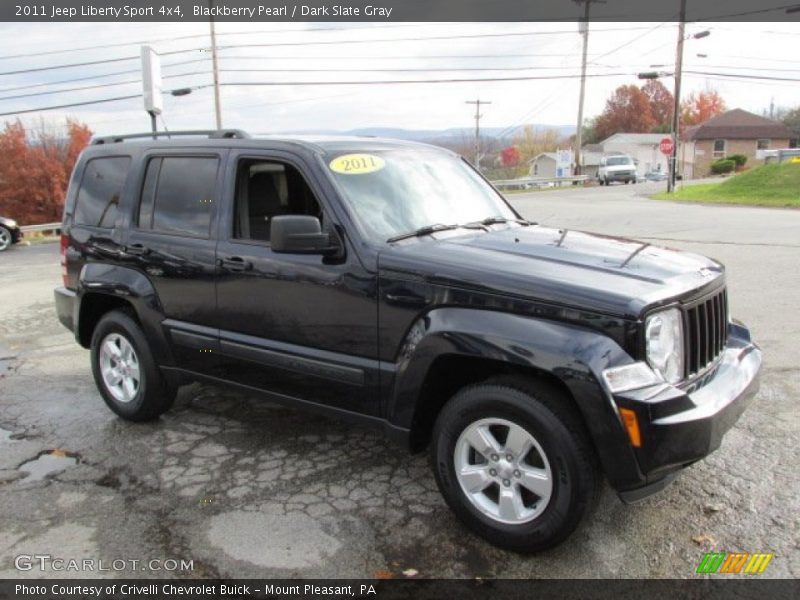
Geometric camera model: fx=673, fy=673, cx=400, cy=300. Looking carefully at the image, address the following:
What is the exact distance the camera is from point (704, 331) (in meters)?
3.22

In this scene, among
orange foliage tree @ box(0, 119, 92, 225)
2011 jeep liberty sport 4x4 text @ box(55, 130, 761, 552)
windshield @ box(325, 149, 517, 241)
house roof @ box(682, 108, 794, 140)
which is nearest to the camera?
2011 jeep liberty sport 4x4 text @ box(55, 130, 761, 552)

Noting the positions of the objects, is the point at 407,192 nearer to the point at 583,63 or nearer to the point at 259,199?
the point at 259,199

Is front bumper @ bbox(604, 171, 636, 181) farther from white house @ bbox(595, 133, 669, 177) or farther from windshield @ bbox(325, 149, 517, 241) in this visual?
windshield @ bbox(325, 149, 517, 241)

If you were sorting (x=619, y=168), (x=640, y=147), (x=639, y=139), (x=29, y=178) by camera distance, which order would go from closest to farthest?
(x=619, y=168)
(x=29, y=178)
(x=639, y=139)
(x=640, y=147)

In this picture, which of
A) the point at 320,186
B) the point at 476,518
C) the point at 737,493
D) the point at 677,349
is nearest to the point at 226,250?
the point at 320,186

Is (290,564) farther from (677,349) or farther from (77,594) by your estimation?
(677,349)

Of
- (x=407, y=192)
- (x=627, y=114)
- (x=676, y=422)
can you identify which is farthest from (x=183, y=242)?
(x=627, y=114)

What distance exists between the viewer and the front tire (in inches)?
113

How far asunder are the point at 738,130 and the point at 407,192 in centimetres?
7860

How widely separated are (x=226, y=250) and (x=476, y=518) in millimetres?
2127

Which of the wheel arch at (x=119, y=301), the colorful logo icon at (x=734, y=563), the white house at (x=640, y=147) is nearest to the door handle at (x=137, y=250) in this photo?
the wheel arch at (x=119, y=301)

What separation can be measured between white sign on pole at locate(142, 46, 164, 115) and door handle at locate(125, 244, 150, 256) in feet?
22.4
